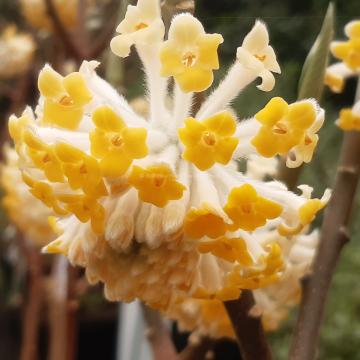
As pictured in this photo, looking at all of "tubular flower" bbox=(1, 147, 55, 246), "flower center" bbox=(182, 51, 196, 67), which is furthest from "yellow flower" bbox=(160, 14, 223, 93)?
"tubular flower" bbox=(1, 147, 55, 246)

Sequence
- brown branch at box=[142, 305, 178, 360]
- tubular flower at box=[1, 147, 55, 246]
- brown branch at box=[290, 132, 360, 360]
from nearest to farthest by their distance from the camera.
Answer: brown branch at box=[290, 132, 360, 360]
brown branch at box=[142, 305, 178, 360]
tubular flower at box=[1, 147, 55, 246]

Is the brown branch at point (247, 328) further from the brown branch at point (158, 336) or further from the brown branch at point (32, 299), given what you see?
the brown branch at point (32, 299)

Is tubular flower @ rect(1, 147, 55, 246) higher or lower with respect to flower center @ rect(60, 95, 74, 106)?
higher

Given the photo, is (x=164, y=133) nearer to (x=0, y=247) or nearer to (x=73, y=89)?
(x=73, y=89)

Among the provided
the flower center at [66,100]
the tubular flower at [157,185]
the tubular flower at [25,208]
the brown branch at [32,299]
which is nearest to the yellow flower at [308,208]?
the tubular flower at [157,185]

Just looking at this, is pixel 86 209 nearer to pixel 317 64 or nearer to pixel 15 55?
pixel 317 64

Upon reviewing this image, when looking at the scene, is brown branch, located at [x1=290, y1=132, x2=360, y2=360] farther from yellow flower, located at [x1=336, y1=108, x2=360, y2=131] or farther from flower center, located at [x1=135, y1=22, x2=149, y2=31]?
flower center, located at [x1=135, y1=22, x2=149, y2=31]
